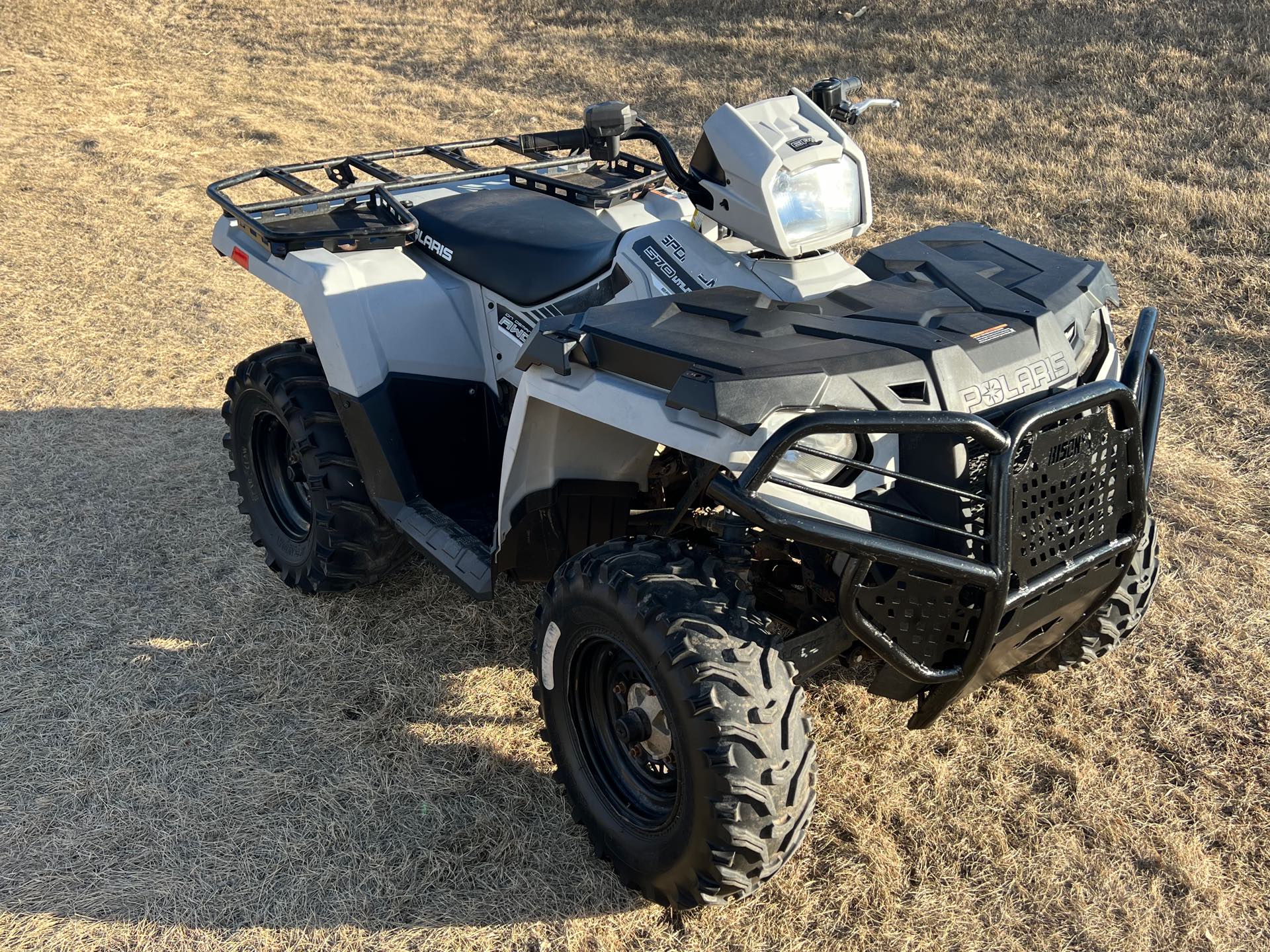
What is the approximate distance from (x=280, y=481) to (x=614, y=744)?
6.20 feet

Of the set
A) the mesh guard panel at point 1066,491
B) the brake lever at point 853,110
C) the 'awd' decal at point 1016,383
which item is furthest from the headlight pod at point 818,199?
the mesh guard panel at point 1066,491

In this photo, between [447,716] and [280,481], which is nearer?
[447,716]

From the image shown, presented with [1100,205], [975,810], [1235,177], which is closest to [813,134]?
[975,810]

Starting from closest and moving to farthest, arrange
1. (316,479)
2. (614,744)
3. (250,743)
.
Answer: (614,744), (250,743), (316,479)

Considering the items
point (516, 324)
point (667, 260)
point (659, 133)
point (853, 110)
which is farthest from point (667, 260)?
point (853, 110)

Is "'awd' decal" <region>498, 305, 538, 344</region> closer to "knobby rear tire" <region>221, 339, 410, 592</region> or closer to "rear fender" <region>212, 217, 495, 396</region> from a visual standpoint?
"rear fender" <region>212, 217, 495, 396</region>

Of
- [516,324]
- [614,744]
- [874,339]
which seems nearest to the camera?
[874,339]

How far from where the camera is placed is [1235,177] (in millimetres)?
7191

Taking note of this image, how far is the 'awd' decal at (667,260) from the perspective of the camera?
296cm

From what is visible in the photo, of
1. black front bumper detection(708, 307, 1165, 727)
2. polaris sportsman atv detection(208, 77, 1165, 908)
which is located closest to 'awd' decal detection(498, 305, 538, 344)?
polaris sportsman atv detection(208, 77, 1165, 908)

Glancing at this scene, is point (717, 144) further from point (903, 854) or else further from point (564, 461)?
point (903, 854)

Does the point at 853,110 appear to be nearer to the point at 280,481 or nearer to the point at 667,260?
the point at 667,260

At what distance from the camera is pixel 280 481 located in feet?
13.6

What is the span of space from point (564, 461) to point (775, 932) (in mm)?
1249
